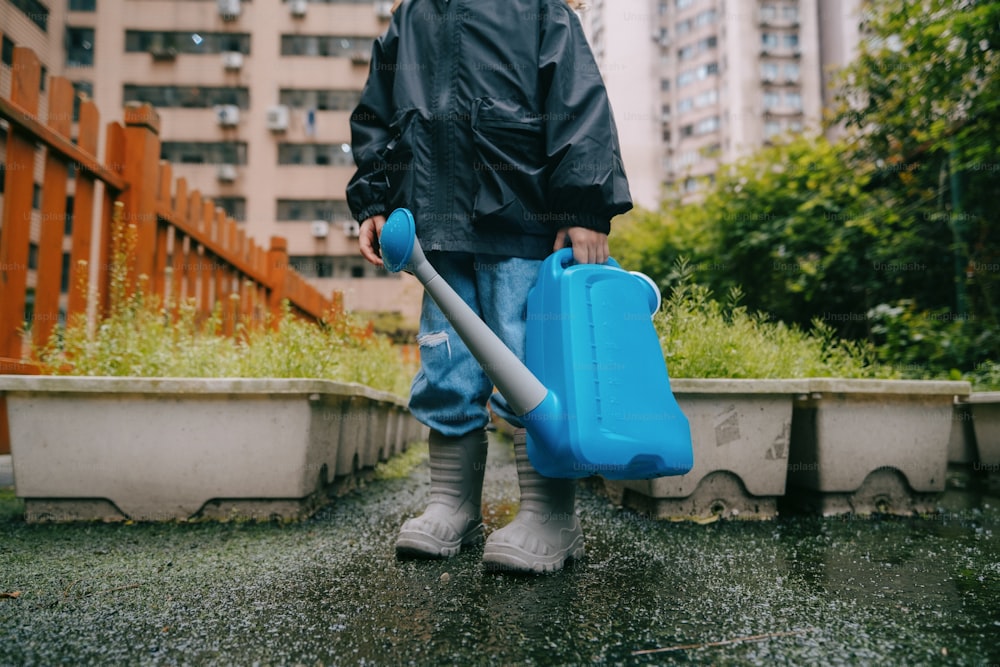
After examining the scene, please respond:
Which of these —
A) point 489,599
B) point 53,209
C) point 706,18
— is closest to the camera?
point 489,599

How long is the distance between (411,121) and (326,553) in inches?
46.7

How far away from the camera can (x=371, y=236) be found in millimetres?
1853

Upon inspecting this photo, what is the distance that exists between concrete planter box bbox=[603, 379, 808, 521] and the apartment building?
909 inches

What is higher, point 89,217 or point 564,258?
point 89,217

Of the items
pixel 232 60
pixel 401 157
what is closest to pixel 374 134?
pixel 401 157

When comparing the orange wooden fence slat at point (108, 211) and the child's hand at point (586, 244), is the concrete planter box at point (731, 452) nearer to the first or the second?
the child's hand at point (586, 244)

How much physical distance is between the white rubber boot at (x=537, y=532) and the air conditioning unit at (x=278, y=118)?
82.5 feet

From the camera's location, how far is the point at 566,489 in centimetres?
169

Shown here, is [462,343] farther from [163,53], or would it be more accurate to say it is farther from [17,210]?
[163,53]

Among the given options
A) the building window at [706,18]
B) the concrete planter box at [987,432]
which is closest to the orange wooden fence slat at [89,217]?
the concrete planter box at [987,432]

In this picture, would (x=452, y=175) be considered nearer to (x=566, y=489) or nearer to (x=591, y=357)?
(x=591, y=357)

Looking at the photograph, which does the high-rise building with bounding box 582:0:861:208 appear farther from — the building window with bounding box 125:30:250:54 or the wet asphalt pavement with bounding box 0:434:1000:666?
the wet asphalt pavement with bounding box 0:434:1000:666

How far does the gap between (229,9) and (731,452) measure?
28.1m

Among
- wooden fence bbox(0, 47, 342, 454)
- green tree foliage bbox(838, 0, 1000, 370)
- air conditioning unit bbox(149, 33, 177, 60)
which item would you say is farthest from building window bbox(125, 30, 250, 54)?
green tree foliage bbox(838, 0, 1000, 370)
